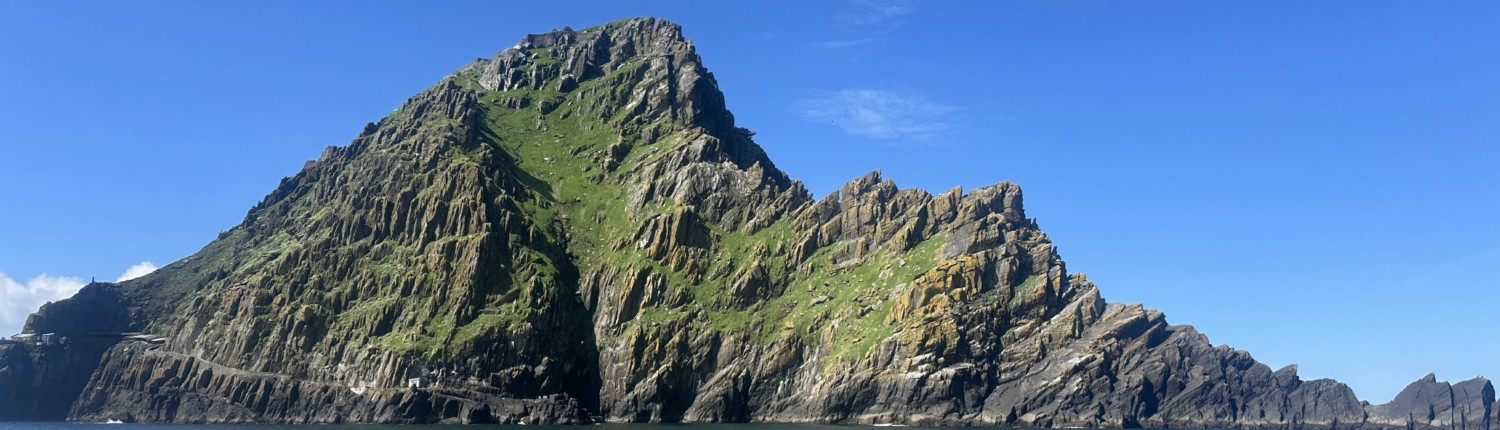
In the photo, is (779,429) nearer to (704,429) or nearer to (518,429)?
(704,429)

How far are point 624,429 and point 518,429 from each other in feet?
62.6

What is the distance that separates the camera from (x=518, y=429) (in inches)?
7618

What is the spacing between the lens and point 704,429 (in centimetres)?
19850

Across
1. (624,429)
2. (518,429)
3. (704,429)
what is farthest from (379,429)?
(704,429)

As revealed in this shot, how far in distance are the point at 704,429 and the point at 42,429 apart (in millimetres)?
120509

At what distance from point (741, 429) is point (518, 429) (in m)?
39.5

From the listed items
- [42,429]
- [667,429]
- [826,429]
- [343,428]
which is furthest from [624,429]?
[42,429]

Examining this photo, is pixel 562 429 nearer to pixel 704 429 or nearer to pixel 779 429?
pixel 704 429

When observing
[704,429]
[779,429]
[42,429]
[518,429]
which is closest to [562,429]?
[518,429]

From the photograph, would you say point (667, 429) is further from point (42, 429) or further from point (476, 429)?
point (42, 429)

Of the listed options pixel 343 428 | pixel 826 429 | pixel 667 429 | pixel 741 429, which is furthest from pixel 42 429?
pixel 826 429

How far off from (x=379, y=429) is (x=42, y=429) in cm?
6180

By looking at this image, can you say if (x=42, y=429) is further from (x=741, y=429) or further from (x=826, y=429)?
(x=826, y=429)

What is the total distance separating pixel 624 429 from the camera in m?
200
